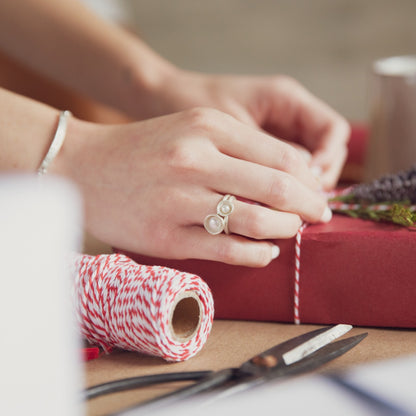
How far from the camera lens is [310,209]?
0.60m

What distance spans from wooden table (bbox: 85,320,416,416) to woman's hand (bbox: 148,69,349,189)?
0.45m

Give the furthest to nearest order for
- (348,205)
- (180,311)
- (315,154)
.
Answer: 1. (315,154)
2. (348,205)
3. (180,311)

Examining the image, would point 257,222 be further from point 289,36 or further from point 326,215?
point 289,36

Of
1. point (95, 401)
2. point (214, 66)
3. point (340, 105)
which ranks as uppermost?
point (214, 66)

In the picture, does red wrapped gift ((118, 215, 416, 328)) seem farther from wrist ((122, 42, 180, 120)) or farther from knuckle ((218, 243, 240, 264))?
wrist ((122, 42, 180, 120))

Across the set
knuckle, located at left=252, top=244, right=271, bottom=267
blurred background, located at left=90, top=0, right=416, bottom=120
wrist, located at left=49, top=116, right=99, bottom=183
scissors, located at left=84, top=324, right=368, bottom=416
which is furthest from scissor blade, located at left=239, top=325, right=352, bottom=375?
blurred background, located at left=90, top=0, right=416, bottom=120

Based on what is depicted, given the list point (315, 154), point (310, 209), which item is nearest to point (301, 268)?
point (310, 209)

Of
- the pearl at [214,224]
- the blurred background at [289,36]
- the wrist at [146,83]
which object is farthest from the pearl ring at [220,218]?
the blurred background at [289,36]

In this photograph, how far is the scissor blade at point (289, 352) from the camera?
1.42ft

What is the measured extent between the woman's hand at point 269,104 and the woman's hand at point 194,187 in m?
0.37

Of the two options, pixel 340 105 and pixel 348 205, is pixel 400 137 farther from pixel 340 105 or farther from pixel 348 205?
pixel 340 105

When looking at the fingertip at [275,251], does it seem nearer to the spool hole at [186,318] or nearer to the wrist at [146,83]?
the spool hole at [186,318]

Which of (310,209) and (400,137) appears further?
(400,137)

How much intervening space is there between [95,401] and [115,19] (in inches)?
92.9
